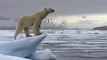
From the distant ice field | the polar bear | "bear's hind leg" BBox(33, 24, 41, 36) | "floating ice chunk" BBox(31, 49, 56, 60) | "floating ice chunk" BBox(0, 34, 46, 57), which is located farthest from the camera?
the polar bear

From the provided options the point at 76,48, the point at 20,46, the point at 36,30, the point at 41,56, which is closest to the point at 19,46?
the point at 20,46

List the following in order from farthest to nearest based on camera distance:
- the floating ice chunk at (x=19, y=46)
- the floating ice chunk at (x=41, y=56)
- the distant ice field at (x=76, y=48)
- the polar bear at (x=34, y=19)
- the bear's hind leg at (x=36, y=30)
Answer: the polar bear at (x=34, y=19)
the bear's hind leg at (x=36, y=30)
the distant ice field at (x=76, y=48)
the floating ice chunk at (x=41, y=56)
the floating ice chunk at (x=19, y=46)

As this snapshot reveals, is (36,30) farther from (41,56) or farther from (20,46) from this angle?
(20,46)

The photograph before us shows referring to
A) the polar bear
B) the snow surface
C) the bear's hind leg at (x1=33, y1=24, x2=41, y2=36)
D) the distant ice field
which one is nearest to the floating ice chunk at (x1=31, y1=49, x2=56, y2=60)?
the snow surface

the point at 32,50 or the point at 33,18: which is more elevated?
the point at 33,18

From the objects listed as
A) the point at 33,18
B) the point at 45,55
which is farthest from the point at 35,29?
the point at 45,55

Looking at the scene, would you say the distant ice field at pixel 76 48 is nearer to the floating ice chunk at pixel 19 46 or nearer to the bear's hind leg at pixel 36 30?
the bear's hind leg at pixel 36 30

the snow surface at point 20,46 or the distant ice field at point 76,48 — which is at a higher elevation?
the snow surface at point 20,46

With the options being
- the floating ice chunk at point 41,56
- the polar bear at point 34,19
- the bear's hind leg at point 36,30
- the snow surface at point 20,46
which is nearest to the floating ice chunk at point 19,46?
the snow surface at point 20,46

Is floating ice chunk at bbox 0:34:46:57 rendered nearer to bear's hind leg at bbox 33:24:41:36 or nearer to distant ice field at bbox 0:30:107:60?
distant ice field at bbox 0:30:107:60

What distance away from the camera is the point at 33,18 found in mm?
14953

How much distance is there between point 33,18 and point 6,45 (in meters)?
4.94

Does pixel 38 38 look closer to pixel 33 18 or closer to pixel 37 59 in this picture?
pixel 37 59

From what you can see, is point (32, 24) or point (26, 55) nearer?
point (26, 55)
